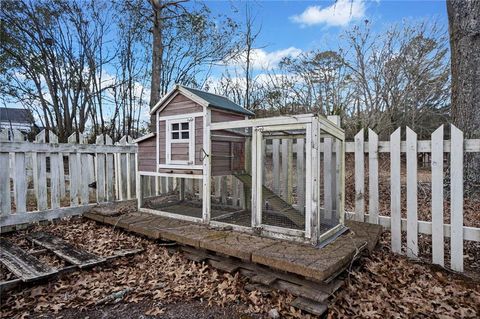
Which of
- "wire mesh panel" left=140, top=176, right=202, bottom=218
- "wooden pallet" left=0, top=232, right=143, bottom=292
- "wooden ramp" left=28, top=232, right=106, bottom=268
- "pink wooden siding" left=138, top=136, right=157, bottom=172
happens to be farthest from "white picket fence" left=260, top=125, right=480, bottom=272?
"wooden ramp" left=28, top=232, right=106, bottom=268

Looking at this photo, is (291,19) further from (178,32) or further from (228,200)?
(228,200)

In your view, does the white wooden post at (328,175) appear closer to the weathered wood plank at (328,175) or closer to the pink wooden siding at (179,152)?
the weathered wood plank at (328,175)

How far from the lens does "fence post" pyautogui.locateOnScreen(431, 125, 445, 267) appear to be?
3102 millimetres

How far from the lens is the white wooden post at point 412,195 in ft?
10.8

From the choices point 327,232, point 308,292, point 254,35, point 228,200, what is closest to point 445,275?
point 327,232

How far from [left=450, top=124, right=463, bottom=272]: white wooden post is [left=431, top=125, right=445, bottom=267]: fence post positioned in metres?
0.10

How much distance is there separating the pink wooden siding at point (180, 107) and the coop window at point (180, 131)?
0.18m

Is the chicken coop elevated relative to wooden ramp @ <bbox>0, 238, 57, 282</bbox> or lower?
elevated

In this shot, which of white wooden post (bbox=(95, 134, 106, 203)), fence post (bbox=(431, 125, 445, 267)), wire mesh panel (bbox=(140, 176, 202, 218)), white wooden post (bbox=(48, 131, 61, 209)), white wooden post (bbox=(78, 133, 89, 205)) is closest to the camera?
fence post (bbox=(431, 125, 445, 267))

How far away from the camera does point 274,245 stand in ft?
9.36

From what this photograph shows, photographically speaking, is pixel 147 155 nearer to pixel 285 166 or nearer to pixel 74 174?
pixel 74 174

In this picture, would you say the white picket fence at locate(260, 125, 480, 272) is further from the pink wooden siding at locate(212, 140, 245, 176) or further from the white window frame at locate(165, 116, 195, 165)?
the white window frame at locate(165, 116, 195, 165)

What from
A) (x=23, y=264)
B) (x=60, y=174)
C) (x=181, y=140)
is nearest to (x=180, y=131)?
(x=181, y=140)

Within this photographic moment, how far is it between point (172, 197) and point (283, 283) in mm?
3439
